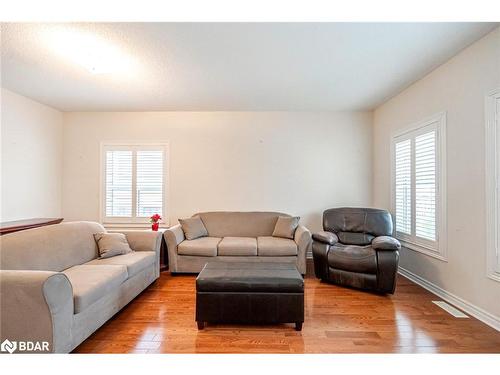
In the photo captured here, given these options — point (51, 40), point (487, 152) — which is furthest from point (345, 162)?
point (51, 40)

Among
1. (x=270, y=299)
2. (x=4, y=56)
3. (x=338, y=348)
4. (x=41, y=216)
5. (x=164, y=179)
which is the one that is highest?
(x=4, y=56)

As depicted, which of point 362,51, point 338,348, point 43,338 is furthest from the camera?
point 362,51

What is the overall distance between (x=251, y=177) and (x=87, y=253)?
2842mm

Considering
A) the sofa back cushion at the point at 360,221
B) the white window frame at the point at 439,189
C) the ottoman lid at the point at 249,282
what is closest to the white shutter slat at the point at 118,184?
the ottoman lid at the point at 249,282

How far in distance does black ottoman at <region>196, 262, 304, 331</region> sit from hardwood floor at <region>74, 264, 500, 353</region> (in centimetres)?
11

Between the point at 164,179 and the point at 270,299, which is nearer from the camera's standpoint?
the point at 270,299

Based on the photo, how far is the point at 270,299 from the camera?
232 centimetres

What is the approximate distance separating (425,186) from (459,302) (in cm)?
140

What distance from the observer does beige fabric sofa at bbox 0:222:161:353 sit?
166 cm

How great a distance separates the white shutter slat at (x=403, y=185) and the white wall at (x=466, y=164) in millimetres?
547

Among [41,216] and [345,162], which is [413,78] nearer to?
[345,162]

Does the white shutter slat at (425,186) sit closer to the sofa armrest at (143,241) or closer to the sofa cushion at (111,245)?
the sofa armrest at (143,241)

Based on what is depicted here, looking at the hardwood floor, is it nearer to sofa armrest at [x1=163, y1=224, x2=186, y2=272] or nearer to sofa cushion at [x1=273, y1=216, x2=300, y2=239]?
sofa armrest at [x1=163, y1=224, x2=186, y2=272]
